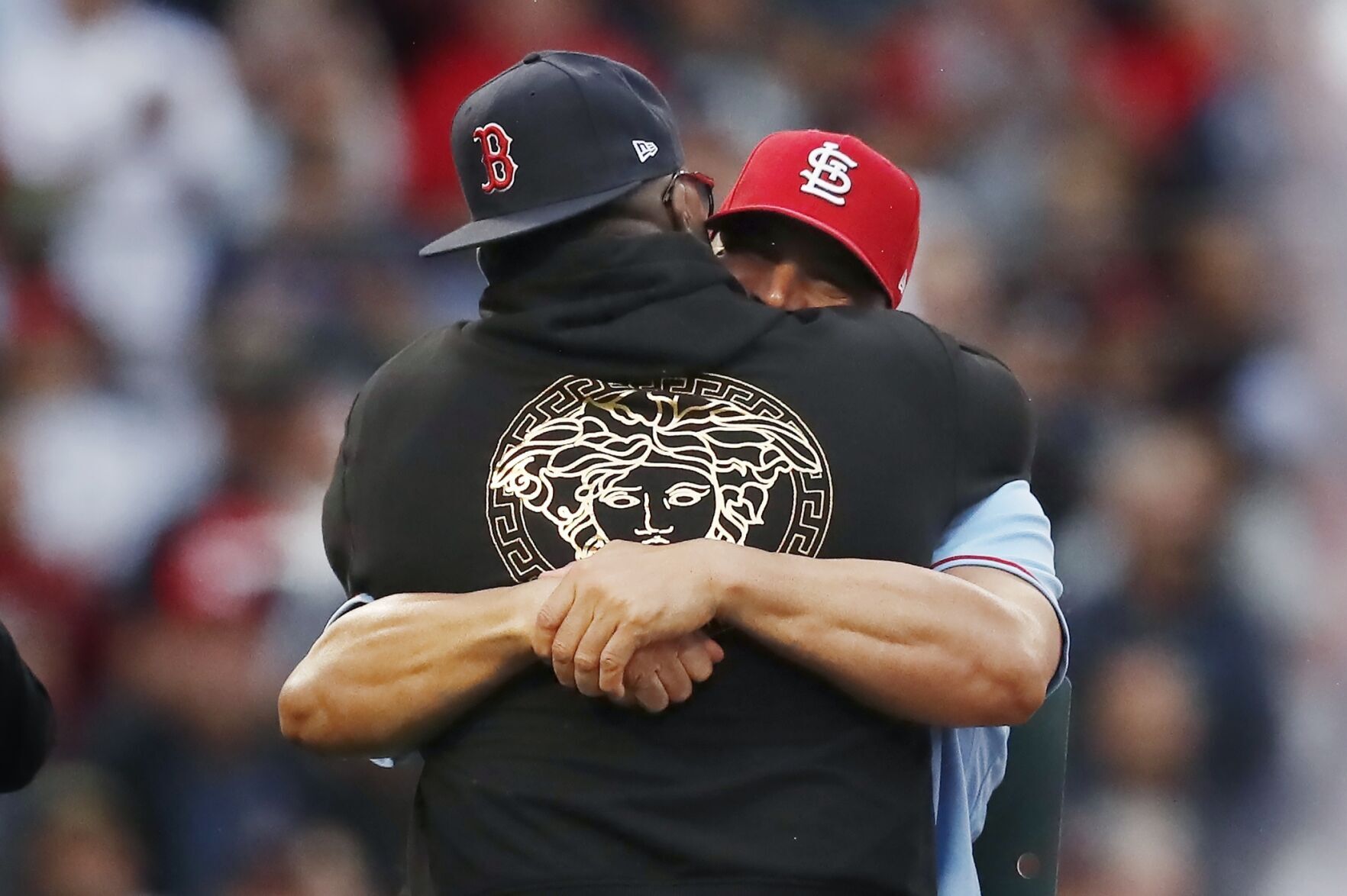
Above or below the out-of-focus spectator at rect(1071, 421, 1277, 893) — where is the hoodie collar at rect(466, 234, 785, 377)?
above

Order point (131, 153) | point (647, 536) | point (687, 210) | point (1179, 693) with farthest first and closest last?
point (131, 153) → point (1179, 693) → point (687, 210) → point (647, 536)

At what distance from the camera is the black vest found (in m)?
1.71

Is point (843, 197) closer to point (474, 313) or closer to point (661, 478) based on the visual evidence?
point (661, 478)

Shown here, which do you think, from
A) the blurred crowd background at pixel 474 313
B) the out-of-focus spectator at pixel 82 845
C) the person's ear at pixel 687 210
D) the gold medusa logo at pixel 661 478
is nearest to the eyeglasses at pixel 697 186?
the person's ear at pixel 687 210

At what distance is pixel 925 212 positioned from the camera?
193 inches

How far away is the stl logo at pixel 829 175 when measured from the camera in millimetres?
2328

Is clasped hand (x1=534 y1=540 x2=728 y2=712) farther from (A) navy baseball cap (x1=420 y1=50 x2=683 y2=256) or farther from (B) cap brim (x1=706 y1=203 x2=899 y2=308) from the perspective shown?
(B) cap brim (x1=706 y1=203 x2=899 y2=308)

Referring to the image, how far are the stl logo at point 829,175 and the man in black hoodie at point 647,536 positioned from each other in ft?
1.49

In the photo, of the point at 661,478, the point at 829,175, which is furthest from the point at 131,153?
the point at 661,478

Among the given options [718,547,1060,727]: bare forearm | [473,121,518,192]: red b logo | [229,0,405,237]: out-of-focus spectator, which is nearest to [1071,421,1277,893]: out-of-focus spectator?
[229,0,405,237]: out-of-focus spectator

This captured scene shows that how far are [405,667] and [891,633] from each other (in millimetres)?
496

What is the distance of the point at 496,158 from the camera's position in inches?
77.0

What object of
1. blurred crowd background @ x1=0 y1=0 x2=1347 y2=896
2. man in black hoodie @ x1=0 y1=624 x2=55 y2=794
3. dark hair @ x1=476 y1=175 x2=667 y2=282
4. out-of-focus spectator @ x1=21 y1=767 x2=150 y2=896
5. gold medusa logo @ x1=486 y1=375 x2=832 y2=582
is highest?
dark hair @ x1=476 y1=175 x2=667 y2=282

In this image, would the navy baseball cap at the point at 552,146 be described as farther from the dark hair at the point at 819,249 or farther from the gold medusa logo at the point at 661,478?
the dark hair at the point at 819,249
